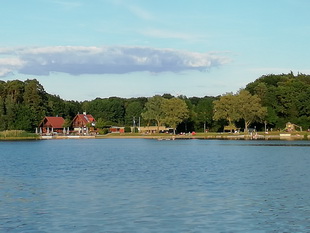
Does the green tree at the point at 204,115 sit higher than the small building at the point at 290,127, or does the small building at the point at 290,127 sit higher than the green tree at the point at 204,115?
the green tree at the point at 204,115

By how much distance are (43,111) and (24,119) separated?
11494 mm

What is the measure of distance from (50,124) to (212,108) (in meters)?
45.4

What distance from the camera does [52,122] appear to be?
14875 centimetres

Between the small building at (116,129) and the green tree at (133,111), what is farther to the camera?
the green tree at (133,111)

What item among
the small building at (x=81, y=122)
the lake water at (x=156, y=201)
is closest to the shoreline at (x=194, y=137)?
the small building at (x=81, y=122)

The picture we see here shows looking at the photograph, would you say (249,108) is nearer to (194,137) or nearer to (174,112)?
(194,137)

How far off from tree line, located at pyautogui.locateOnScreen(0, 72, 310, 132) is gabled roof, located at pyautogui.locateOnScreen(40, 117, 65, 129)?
1745 mm

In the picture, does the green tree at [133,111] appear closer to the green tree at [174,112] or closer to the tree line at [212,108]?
the tree line at [212,108]

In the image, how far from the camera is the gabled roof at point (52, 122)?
14719 centimetres

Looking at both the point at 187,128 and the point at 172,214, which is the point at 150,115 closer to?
the point at 187,128

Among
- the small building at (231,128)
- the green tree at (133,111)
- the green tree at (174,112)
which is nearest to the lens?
the small building at (231,128)

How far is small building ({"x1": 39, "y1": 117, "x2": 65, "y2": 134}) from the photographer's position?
147m

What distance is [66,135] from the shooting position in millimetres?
152500

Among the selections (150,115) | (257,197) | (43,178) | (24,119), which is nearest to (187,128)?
(150,115)
